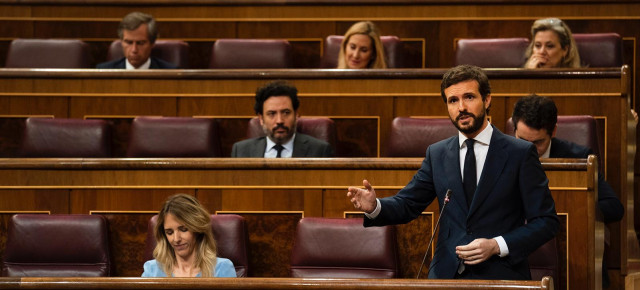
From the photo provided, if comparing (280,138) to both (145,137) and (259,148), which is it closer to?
(259,148)

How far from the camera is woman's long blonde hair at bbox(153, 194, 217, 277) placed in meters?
1.13

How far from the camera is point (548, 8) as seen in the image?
1.91 meters

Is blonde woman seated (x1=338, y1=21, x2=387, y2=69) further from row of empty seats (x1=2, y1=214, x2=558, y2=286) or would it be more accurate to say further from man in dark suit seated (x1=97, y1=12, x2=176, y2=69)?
row of empty seats (x1=2, y1=214, x2=558, y2=286)

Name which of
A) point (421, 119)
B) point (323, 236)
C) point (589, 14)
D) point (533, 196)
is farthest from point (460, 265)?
point (589, 14)

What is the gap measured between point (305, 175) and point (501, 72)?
46cm

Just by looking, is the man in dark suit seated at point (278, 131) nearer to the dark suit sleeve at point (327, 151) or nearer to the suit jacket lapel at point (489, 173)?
the dark suit sleeve at point (327, 151)

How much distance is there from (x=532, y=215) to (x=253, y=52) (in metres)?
1.05

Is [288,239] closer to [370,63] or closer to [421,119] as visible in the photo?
[421,119]

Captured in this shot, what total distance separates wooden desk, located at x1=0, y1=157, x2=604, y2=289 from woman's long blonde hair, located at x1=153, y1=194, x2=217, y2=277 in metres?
0.11

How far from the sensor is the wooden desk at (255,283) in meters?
0.76

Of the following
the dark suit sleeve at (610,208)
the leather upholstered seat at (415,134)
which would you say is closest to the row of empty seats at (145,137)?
the leather upholstered seat at (415,134)

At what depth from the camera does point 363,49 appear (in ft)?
5.58

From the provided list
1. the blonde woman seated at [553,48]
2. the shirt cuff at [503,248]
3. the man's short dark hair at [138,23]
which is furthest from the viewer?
the man's short dark hair at [138,23]

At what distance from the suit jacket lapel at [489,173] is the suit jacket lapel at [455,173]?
14 mm
